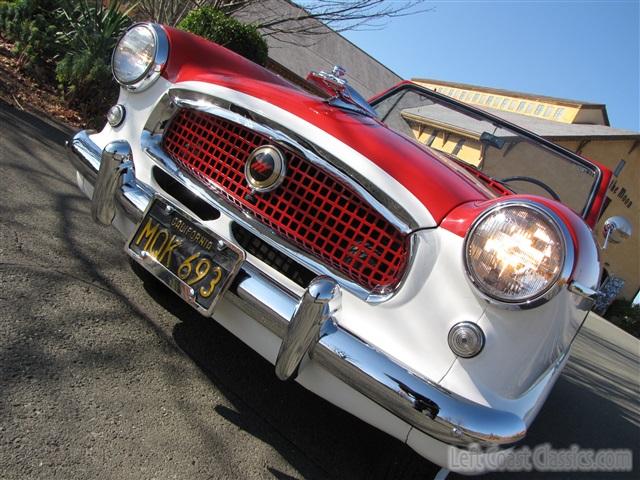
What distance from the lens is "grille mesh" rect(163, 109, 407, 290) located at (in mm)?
1708

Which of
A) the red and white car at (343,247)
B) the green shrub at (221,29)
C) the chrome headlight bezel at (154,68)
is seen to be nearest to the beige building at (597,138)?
the green shrub at (221,29)

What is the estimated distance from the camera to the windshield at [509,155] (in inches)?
116

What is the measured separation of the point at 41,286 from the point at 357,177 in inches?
53.9

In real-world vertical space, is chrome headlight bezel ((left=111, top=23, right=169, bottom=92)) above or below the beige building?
below

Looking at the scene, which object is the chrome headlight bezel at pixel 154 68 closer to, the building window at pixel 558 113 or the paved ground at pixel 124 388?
the paved ground at pixel 124 388

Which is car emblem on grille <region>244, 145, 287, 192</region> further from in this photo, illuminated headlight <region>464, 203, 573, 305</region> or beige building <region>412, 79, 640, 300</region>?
beige building <region>412, 79, 640, 300</region>

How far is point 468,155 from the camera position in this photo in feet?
9.68

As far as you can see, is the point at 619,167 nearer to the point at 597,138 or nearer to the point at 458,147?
the point at 597,138

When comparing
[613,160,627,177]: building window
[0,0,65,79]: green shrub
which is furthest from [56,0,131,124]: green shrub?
[613,160,627,177]: building window

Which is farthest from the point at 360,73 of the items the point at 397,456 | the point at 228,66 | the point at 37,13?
the point at 397,456

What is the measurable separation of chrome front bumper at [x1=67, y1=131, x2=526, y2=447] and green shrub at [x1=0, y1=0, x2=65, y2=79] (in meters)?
4.88

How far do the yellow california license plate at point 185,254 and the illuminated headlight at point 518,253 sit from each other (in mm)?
725

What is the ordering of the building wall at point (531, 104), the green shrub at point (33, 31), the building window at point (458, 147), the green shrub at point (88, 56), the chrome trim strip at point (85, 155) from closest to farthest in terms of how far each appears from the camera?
the chrome trim strip at point (85, 155), the building window at point (458, 147), the green shrub at point (88, 56), the green shrub at point (33, 31), the building wall at point (531, 104)

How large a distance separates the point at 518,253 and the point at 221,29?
5960 mm
